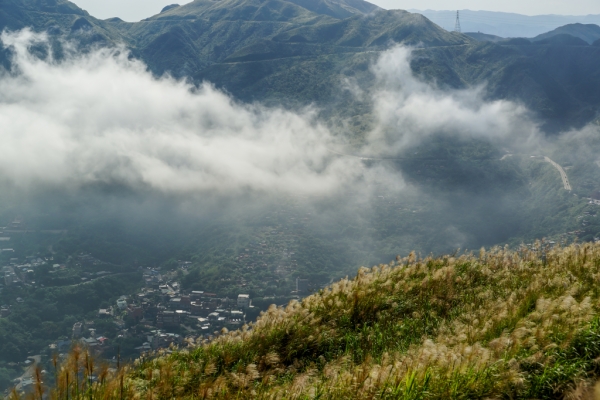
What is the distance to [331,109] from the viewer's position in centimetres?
16288

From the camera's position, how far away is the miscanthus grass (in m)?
4.62

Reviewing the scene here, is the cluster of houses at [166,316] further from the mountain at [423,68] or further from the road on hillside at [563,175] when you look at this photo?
the mountain at [423,68]

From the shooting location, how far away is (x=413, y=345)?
6.09 meters

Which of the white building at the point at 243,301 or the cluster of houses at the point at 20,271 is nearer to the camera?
the white building at the point at 243,301

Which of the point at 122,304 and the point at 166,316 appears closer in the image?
the point at 166,316

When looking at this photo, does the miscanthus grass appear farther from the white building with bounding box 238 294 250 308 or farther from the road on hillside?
the road on hillside

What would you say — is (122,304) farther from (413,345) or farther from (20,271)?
(413,345)

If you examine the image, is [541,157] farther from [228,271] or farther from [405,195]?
[228,271]

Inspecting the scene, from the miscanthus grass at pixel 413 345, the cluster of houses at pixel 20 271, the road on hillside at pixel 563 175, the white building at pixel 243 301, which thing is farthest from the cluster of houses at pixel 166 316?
the road on hillside at pixel 563 175

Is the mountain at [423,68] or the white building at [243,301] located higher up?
the mountain at [423,68]

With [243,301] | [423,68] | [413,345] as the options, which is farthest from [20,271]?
[423,68]

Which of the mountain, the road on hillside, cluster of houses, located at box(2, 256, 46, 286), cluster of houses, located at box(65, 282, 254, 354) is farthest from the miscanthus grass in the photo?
the mountain

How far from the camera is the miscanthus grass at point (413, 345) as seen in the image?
4.62m

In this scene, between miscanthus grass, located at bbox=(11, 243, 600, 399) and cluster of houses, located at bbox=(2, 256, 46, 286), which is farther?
cluster of houses, located at bbox=(2, 256, 46, 286)
